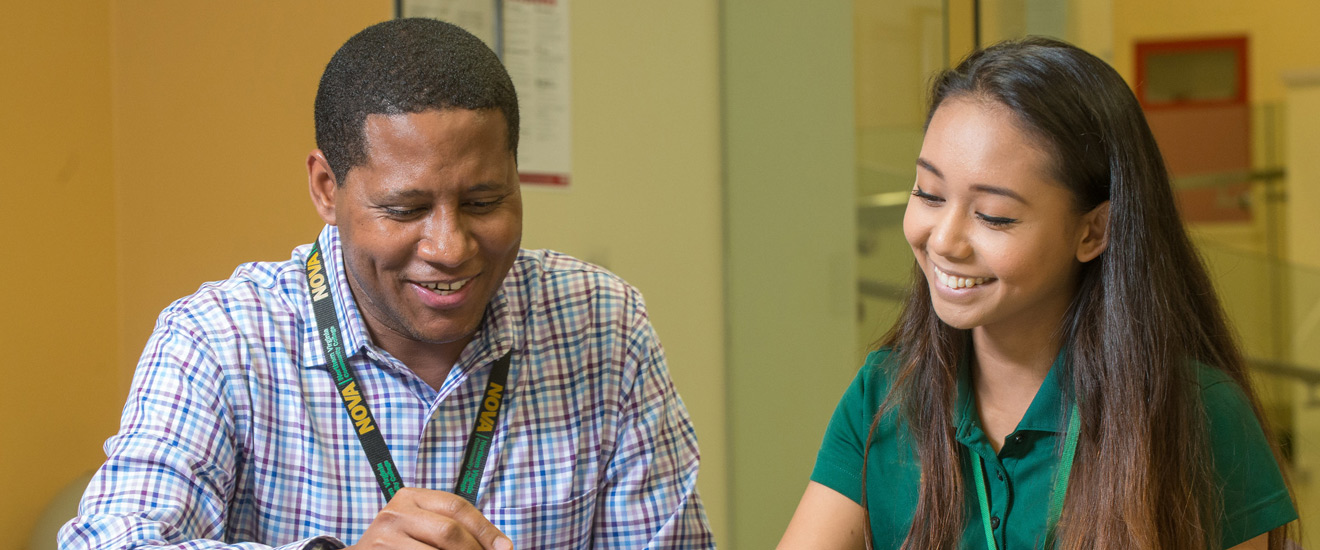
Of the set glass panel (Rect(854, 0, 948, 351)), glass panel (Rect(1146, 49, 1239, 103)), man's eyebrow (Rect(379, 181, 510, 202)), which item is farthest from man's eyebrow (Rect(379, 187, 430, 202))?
glass panel (Rect(1146, 49, 1239, 103))

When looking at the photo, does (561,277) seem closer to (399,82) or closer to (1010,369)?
(399,82)

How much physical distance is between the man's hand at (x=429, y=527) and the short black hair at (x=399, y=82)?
44 centimetres

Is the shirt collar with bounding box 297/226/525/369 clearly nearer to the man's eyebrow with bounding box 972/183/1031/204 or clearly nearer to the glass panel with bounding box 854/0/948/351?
the man's eyebrow with bounding box 972/183/1031/204

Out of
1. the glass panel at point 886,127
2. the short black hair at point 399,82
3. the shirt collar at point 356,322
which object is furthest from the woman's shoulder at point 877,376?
the glass panel at point 886,127

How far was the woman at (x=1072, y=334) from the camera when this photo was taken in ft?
4.42

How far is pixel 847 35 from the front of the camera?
9.94 ft

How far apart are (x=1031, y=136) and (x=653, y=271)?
6.05 ft

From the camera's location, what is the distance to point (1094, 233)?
4.58 feet

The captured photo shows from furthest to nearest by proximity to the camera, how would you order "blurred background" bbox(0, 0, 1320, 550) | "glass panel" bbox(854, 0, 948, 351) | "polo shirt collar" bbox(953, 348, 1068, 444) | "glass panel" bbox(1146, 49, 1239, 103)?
"glass panel" bbox(1146, 49, 1239, 103)
"glass panel" bbox(854, 0, 948, 351)
"blurred background" bbox(0, 0, 1320, 550)
"polo shirt collar" bbox(953, 348, 1068, 444)

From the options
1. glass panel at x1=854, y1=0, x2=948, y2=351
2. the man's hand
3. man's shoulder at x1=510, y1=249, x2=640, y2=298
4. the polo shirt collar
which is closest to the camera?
the man's hand

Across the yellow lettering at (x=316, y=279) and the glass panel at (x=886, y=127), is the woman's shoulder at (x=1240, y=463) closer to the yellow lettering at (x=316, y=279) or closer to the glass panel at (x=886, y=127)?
the yellow lettering at (x=316, y=279)

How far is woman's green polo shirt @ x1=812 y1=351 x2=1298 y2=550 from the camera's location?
53.5 inches

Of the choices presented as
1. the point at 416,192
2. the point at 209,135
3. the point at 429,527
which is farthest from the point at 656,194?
the point at 429,527

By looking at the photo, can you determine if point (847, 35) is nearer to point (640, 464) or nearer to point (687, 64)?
point (687, 64)
